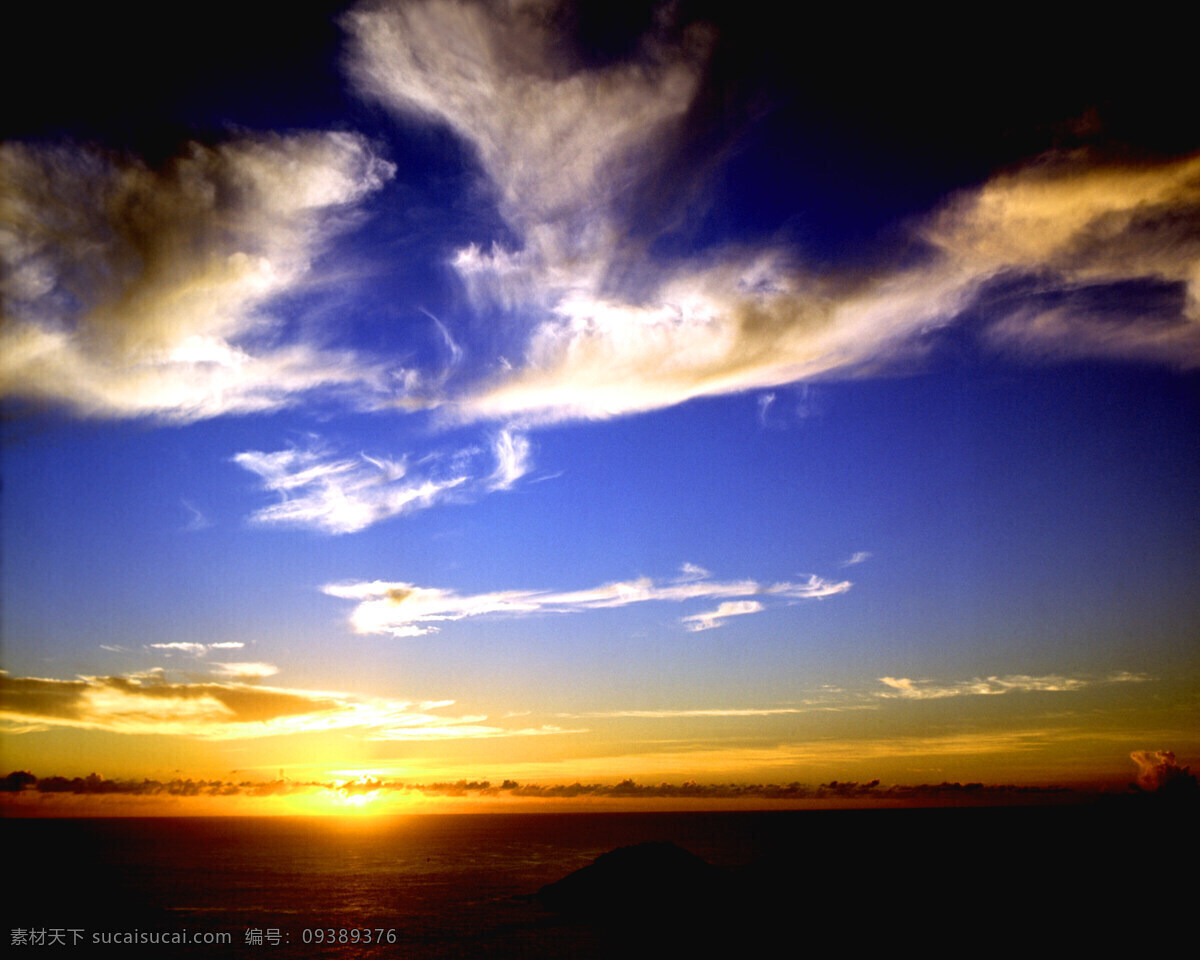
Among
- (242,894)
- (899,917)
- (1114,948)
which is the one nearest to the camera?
(1114,948)

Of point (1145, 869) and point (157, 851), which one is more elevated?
point (1145, 869)

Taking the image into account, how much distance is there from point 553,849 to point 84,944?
113 metres

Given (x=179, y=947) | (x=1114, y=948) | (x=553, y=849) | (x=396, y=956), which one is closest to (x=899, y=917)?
(x=1114, y=948)

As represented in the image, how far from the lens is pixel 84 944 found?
59344 millimetres

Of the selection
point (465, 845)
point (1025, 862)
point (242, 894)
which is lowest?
point (465, 845)

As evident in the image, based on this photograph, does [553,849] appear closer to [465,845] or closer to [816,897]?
[465,845]

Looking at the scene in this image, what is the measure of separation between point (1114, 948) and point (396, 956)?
159 ft

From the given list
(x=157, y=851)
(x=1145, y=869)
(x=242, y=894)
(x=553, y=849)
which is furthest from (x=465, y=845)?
(x=1145, y=869)

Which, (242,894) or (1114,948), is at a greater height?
(1114,948)

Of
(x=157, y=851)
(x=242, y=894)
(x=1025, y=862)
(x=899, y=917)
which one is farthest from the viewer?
(x=157, y=851)

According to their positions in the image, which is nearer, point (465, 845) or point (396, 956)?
point (396, 956)

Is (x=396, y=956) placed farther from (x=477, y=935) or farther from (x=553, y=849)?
(x=553, y=849)

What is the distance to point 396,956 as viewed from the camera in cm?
5131

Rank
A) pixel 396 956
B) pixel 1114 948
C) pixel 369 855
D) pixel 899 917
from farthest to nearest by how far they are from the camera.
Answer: pixel 369 855 < pixel 899 917 < pixel 396 956 < pixel 1114 948
